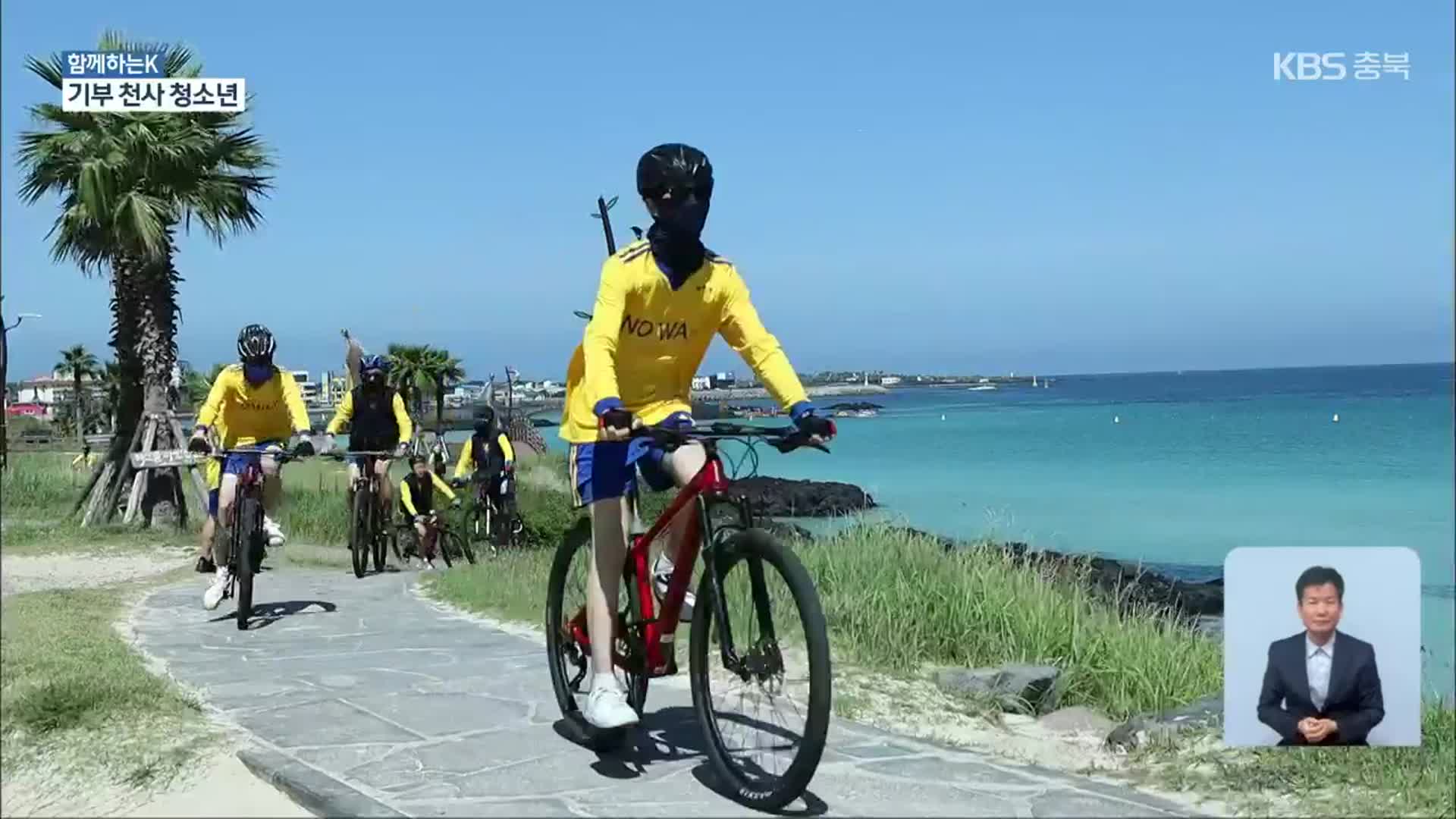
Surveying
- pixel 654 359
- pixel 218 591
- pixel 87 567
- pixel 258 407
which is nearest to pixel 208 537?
pixel 218 591

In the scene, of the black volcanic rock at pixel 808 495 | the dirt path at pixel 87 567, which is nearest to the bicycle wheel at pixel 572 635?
the dirt path at pixel 87 567

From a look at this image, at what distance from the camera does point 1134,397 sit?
143 meters

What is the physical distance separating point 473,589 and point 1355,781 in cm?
674

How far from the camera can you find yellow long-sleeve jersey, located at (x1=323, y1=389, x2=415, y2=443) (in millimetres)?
11680

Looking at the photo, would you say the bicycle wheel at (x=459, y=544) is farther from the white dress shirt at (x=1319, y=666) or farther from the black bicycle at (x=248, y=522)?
the white dress shirt at (x=1319, y=666)

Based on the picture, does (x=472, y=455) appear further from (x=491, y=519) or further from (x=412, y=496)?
(x=412, y=496)

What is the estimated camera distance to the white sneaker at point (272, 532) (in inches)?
369

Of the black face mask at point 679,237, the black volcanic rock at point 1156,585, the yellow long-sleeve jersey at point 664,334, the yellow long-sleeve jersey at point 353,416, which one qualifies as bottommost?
the black volcanic rock at point 1156,585

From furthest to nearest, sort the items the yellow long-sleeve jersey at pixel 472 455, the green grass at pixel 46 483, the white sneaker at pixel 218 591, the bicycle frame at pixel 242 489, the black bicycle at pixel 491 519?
the green grass at pixel 46 483
the yellow long-sleeve jersey at pixel 472 455
the black bicycle at pixel 491 519
the white sneaker at pixel 218 591
the bicycle frame at pixel 242 489

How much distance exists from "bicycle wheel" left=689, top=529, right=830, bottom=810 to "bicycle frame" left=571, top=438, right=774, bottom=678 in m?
0.02

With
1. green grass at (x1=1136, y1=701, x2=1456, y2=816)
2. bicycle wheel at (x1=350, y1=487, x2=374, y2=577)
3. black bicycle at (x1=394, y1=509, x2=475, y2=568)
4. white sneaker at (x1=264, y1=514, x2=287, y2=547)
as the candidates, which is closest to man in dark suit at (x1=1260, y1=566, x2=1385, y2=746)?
green grass at (x1=1136, y1=701, x2=1456, y2=816)

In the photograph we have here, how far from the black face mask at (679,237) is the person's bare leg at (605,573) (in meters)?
0.82

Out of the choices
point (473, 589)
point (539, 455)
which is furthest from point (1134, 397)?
point (473, 589)

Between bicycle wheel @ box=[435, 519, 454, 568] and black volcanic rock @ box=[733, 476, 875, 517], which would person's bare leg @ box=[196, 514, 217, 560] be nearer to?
bicycle wheel @ box=[435, 519, 454, 568]
